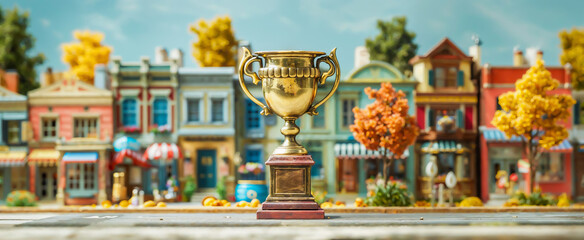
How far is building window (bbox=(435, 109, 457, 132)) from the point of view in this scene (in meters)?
38.2

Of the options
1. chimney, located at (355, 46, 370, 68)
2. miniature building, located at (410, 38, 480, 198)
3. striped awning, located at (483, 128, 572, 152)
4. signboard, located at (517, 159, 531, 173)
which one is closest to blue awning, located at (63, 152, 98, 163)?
chimney, located at (355, 46, 370, 68)

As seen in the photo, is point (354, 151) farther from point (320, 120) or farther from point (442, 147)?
point (442, 147)

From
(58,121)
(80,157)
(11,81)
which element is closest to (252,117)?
(80,157)

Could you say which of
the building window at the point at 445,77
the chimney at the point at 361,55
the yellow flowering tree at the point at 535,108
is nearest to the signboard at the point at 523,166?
the building window at the point at 445,77

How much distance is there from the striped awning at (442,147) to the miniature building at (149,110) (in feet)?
34.3

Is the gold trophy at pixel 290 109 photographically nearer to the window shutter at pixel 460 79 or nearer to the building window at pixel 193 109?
the building window at pixel 193 109

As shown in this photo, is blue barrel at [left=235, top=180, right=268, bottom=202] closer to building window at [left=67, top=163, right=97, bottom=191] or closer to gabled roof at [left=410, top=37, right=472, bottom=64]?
building window at [left=67, top=163, right=97, bottom=191]

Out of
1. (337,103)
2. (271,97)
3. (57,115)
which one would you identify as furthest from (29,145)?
(271,97)

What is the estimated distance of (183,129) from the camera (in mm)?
37844

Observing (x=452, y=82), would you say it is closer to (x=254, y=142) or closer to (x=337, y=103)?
(x=337, y=103)

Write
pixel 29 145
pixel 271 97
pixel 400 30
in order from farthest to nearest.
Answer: pixel 400 30
pixel 29 145
pixel 271 97

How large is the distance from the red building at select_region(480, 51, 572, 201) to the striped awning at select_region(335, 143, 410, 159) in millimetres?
3536

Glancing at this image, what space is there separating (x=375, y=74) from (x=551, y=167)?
27.9ft

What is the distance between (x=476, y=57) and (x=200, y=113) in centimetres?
1252
